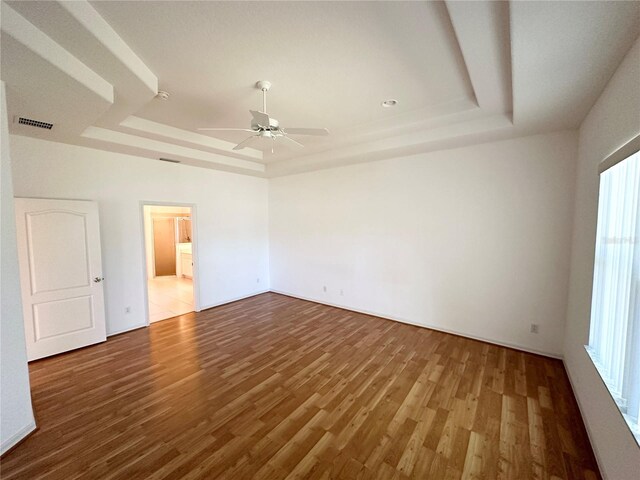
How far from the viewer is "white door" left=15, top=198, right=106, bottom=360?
3.16 metres

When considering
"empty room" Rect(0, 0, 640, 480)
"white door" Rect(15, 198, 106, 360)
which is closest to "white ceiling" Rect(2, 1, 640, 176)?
"empty room" Rect(0, 0, 640, 480)

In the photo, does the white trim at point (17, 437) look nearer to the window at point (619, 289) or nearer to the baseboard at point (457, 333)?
the window at point (619, 289)

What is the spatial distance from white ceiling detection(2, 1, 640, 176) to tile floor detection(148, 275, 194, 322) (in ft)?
10.4

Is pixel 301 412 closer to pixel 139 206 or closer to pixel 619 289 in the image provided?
pixel 619 289

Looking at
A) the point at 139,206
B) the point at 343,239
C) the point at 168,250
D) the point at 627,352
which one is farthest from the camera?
the point at 168,250

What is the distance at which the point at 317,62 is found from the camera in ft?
7.46

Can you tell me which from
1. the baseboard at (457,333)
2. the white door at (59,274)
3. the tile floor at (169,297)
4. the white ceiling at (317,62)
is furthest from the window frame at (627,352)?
the tile floor at (169,297)

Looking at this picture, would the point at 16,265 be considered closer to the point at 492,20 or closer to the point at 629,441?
the point at 492,20

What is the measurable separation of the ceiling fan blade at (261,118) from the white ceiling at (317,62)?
430 mm

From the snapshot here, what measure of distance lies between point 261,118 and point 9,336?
2704 millimetres

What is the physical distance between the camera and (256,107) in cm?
316

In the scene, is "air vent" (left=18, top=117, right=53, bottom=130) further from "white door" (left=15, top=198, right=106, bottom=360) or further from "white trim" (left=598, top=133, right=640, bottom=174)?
"white trim" (left=598, top=133, right=640, bottom=174)

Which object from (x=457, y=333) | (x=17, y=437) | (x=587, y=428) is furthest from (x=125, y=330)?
(x=587, y=428)

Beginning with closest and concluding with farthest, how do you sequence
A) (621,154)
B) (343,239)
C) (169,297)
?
(621,154) < (343,239) < (169,297)
